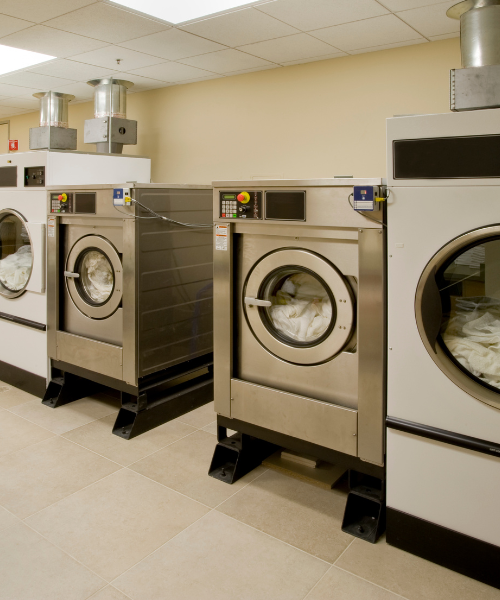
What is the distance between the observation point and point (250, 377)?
2.58 m

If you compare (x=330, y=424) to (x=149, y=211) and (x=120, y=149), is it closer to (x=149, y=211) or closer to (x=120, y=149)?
(x=149, y=211)

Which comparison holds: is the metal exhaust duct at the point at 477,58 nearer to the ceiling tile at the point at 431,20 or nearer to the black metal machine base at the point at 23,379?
the ceiling tile at the point at 431,20

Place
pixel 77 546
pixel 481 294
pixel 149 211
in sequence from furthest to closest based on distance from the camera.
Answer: pixel 149 211, pixel 77 546, pixel 481 294

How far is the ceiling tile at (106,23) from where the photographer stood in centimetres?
292

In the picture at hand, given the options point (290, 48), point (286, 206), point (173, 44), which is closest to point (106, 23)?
point (173, 44)

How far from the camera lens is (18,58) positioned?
3.96m

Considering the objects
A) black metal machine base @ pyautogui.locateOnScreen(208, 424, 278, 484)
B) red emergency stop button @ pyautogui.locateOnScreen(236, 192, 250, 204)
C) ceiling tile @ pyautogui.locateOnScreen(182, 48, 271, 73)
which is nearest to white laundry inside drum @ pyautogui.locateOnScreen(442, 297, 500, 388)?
red emergency stop button @ pyautogui.locateOnScreen(236, 192, 250, 204)

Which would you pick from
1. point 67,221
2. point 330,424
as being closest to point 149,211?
point 67,221

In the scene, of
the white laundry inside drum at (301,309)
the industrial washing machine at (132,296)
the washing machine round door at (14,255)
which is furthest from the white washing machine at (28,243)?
the white laundry inside drum at (301,309)

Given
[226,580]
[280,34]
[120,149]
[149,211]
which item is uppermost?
[280,34]

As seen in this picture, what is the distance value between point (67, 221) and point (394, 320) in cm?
236

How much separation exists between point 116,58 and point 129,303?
1.94 metres

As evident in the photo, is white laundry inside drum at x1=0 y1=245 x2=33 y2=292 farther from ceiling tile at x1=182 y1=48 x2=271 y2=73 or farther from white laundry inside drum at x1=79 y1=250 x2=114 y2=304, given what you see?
ceiling tile at x1=182 y1=48 x2=271 y2=73

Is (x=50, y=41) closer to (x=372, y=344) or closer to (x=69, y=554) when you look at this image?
(x=372, y=344)
